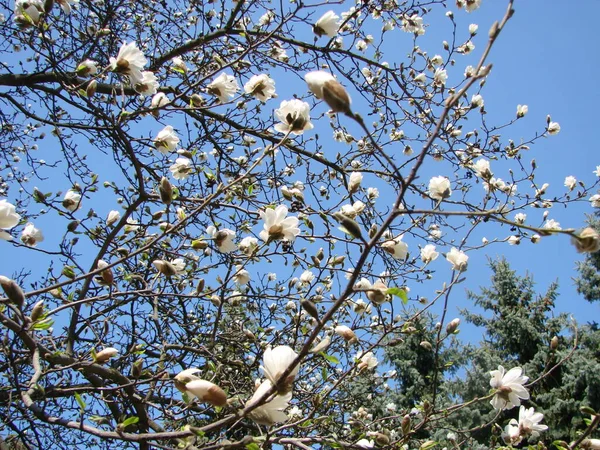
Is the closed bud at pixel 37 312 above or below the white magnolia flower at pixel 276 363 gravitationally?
above

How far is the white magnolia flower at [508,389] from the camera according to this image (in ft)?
5.38

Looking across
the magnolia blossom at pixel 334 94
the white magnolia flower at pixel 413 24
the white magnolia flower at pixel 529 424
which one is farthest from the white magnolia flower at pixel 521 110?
A: the magnolia blossom at pixel 334 94

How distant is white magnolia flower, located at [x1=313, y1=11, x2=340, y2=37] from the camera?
2514 mm

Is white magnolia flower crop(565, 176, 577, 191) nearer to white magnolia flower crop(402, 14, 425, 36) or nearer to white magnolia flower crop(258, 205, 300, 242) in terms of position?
white magnolia flower crop(402, 14, 425, 36)

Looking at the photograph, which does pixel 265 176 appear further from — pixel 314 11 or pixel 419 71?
pixel 419 71

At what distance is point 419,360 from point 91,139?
34.2 ft

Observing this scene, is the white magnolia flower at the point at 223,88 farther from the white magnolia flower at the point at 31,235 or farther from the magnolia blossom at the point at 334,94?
the magnolia blossom at the point at 334,94

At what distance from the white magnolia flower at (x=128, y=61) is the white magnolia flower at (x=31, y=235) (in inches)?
34.0

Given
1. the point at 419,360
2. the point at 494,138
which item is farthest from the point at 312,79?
the point at 419,360

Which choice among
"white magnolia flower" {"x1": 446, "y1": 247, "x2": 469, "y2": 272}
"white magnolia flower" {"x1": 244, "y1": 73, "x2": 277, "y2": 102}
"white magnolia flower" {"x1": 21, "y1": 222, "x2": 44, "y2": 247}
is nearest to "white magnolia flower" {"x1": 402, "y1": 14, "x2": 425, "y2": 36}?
"white magnolia flower" {"x1": 244, "y1": 73, "x2": 277, "y2": 102}

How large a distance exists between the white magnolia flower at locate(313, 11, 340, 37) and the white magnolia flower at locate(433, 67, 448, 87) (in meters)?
1.80

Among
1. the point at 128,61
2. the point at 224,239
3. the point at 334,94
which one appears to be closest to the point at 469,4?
the point at 128,61

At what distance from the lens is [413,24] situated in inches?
159

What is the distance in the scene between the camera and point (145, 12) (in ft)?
14.0
